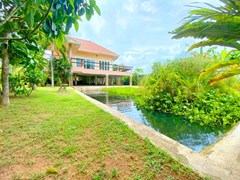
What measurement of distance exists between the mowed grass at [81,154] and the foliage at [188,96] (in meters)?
2.95

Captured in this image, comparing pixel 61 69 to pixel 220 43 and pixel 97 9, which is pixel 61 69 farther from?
pixel 220 43

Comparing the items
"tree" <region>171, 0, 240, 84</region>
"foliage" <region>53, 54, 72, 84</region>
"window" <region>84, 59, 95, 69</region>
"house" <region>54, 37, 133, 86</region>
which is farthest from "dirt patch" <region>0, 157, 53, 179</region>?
"window" <region>84, 59, 95, 69</region>

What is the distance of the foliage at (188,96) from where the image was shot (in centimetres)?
441

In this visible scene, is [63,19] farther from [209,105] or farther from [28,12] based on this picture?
[209,105]

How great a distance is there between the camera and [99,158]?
1.72m

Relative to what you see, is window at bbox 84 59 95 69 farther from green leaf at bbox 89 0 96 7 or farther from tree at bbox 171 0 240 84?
tree at bbox 171 0 240 84

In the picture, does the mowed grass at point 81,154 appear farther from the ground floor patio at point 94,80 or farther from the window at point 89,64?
the ground floor patio at point 94,80

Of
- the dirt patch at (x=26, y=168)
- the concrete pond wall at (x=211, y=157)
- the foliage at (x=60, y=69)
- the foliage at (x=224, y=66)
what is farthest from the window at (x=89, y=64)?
the foliage at (x=224, y=66)

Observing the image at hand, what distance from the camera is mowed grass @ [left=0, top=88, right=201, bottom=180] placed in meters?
1.46

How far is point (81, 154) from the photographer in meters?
1.82

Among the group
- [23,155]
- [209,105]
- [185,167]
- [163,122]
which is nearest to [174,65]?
[209,105]

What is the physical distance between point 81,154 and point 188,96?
4761 millimetres

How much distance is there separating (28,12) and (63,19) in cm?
26

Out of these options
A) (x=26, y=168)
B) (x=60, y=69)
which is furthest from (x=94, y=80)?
(x=26, y=168)
